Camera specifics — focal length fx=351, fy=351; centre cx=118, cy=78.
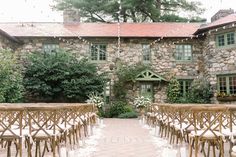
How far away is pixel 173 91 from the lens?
1802 centimetres

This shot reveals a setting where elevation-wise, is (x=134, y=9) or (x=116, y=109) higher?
(x=134, y=9)

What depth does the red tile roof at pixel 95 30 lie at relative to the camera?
18.7m

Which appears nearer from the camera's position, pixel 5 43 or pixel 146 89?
pixel 5 43

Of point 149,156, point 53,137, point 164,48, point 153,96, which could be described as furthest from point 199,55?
point 53,137

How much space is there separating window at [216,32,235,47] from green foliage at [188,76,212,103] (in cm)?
215

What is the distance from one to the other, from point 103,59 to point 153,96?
132 inches

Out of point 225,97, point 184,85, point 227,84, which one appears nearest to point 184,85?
point 184,85

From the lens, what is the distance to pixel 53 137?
5.70m

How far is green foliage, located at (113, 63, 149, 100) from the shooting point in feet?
59.6

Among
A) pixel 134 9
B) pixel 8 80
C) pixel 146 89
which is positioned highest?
pixel 134 9

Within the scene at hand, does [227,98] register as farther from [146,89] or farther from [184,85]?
[146,89]

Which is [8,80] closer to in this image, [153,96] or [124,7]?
[153,96]

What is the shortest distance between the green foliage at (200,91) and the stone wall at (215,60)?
29 centimetres

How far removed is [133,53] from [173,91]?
2971 mm
